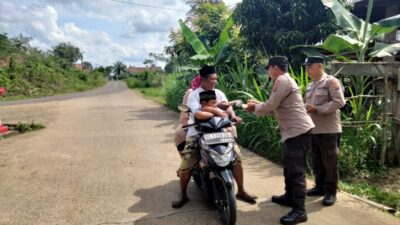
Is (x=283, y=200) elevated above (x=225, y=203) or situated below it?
below

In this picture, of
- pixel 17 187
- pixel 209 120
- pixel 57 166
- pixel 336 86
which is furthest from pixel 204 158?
pixel 57 166

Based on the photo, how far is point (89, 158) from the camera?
6715 mm

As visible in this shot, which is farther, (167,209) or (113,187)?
(113,187)

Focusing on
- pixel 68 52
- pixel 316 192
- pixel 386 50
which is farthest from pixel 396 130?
pixel 68 52

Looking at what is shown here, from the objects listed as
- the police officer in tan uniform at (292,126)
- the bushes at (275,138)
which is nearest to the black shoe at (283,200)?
the police officer in tan uniform at (292,126)

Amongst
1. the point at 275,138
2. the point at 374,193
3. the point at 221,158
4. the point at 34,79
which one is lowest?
the point at 374,193

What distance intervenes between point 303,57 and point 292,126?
6.38 metres

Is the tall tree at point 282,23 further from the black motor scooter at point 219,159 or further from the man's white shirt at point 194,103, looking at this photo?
the black motor scooter at point 219,159

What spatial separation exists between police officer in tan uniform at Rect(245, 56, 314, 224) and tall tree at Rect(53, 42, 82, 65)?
2583 inches

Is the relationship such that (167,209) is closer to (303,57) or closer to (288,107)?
(288,107)

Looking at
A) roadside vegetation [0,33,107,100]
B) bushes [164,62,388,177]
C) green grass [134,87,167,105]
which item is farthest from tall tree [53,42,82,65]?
bushes [164,62,388,177]

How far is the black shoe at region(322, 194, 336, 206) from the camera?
4.29 metres

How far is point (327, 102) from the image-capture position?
4.29 metres

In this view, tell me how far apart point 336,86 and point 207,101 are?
59.2 inches
